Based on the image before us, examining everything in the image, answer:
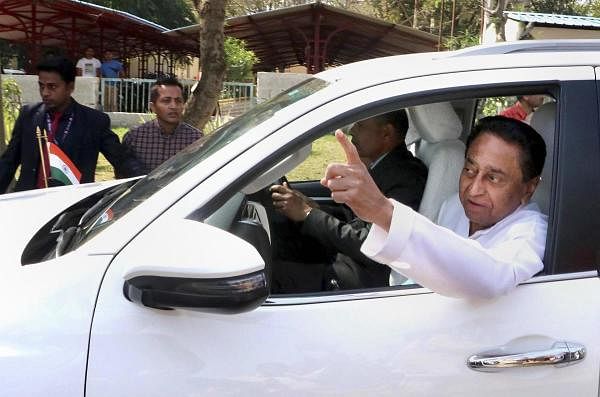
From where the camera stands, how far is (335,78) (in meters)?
2.05

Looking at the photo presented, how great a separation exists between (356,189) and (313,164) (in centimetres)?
424

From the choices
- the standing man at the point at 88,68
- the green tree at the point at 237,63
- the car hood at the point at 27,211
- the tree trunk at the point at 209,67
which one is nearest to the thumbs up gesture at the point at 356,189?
the car hood at the point at 27,211

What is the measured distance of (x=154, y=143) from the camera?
4.19 meters

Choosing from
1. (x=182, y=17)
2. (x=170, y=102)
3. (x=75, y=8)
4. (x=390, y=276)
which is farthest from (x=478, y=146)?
(x=182, y=17)

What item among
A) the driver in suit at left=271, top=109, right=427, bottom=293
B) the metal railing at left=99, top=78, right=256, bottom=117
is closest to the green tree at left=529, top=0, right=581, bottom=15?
the metal railing at left=99, top=78, right=256, bottom=117

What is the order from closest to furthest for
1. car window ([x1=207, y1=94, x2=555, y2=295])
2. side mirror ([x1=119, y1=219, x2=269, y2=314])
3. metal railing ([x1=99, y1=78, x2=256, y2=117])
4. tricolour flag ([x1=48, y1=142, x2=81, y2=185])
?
side mirror ([x1=119, y1=219, x2=269, y2=314])
car window ([x1=207, y1=94, x2=555, y2=295])
tricolour flag ([x1=48, y1=142, x2=81, y2=185])
metal railing ([x1=99, y1=78, x2=256, y2=117])

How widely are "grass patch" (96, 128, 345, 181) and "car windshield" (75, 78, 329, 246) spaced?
0.23 metres

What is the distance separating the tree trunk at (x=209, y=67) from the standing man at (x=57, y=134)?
2616 mm

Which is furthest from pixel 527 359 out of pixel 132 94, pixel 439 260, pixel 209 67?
pixel 132 94

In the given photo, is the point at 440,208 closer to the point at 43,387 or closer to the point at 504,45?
the point at 504,45

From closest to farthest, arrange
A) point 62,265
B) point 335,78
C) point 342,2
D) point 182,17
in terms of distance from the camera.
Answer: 1. point 62,265
2. point 335,78
3. point 182,17
4. point 342,2

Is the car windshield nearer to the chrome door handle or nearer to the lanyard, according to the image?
the chrome door handle

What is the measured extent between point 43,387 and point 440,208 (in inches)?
57.3

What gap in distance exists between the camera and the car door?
1644 millimetres
